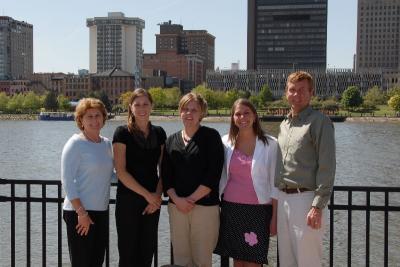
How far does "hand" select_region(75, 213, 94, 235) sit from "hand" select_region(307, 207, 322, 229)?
2467mm

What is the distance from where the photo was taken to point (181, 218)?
6.70 metres

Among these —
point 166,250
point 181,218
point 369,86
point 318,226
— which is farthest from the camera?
point 369,86

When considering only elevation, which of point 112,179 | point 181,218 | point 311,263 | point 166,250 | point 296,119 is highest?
point 296,119

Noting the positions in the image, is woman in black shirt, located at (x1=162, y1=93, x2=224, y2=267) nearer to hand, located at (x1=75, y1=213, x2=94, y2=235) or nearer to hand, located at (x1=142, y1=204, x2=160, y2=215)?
hand, located at (x1=142, y1=204, x2=160, y2=215)

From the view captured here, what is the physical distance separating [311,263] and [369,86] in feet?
650

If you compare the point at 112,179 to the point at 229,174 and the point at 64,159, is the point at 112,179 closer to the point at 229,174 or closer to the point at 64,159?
the point at 64,159

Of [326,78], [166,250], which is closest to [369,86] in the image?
[326,78]

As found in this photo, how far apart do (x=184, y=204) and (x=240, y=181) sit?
2.32ft

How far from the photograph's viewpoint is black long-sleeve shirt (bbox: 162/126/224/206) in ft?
21.4

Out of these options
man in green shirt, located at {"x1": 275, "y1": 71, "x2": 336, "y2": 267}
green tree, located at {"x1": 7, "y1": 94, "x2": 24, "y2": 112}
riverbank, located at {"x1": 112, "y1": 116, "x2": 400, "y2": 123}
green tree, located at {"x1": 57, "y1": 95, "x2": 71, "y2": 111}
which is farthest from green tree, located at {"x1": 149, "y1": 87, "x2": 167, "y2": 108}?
man in green shirt, located at {"x1": 275, "y1": 71, "x2": 336, "y2": 267}

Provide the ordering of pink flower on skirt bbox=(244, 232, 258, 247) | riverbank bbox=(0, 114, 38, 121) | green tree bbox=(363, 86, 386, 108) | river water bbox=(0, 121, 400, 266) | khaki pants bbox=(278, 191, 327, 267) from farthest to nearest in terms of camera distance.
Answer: riverbank bbox=(0, 114, 38, 121) < green tree bbox=(363, 86, 386, 108) < river water bbox=(0, 121, 400, 266) < pink flower on skirt bbox=(244, 232, 258, 247) < khaki pants bbox=(278, 191, 327, 267)

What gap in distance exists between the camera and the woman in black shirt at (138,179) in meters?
6.55

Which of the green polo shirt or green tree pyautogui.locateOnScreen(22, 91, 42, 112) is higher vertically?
the green polo shirt

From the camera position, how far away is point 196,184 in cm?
659
